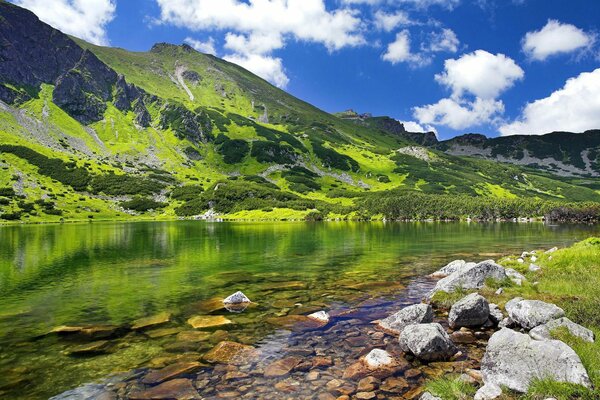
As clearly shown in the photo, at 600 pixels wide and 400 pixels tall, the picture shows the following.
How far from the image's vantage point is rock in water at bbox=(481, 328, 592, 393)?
11031 mm

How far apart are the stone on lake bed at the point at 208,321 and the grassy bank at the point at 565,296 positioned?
12586mm

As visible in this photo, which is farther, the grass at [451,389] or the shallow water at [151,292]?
the shallow water at [151,292]

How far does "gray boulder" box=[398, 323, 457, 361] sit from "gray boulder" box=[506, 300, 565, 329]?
15.2 ft

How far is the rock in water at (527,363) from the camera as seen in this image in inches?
434

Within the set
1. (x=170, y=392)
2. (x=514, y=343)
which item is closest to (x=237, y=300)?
(x=170, y=392)

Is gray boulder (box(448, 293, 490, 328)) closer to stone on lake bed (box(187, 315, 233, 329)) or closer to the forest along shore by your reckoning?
the forest along shore

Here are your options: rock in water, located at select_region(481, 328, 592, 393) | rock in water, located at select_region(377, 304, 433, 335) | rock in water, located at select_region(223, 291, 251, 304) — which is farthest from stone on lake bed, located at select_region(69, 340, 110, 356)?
rock in water, located at select_region(481, 328, 592, 393)

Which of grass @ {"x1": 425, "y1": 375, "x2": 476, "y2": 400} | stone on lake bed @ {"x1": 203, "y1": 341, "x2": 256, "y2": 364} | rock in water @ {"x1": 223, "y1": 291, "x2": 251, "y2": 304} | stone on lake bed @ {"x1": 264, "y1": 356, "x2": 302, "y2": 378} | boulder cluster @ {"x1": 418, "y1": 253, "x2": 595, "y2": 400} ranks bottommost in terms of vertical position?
stone on lake bed @ {"x1": 264, "y1": 356, "x2": 302, "y2": 378}

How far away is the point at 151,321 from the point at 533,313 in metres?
20.6

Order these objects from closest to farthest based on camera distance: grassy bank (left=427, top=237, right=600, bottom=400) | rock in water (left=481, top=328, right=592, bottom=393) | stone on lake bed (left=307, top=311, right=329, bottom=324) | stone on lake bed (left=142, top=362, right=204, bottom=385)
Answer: grassy bank (left=427, top=237, right=600, bottom=400), rock in water (left=481, top=328, right=592, bottom=393), stone on lake bed (left=142, top=362, right=204, bottom=385), stone on lake bed (left=307, top=311, right=329, bottom=324)

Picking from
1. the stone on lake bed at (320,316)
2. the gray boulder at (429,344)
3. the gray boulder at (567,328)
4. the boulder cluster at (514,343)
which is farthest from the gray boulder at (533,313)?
the stone on lake bed at (320,316)

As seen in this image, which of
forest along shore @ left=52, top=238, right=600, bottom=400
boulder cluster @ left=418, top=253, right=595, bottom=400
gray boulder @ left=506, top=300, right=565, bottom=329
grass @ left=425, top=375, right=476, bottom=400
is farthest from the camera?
gray boulder @ left=506, top=300, right=565, bottom=329

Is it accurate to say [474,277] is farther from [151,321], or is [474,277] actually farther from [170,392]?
[151,321]

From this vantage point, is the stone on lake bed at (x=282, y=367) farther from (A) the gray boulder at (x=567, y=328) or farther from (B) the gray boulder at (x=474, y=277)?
(B) the gray boulder at (x=474, y=277)
